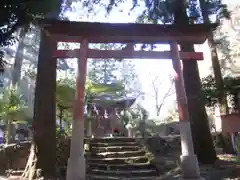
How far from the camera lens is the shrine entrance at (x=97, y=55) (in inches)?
259

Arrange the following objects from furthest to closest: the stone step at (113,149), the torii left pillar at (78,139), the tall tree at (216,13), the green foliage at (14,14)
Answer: the stone step at (113,149) → the tall tree at (216,13) → the torii left pillar at (78,139) → the green foliage at (14,14)

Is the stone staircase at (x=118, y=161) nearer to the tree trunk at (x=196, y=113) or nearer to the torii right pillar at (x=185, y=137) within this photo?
the tree trunk at (x=196, y=113)

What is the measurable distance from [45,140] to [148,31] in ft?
13.8

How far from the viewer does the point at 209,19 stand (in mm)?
10672

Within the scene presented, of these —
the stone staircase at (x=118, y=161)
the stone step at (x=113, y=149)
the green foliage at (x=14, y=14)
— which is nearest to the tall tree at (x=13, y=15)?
the green foliage at (x=14, y=14)

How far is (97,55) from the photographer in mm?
7305

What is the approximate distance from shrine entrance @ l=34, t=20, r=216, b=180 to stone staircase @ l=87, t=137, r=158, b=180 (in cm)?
230

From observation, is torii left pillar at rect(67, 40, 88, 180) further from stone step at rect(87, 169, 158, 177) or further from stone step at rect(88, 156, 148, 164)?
stone step at rect(88, 156, 148, 164)

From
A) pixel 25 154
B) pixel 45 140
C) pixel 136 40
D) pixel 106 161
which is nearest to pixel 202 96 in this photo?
pixel 136 40

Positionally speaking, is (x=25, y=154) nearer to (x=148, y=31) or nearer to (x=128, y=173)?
(x=128, y=173)

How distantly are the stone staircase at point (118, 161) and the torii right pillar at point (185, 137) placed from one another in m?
2.19

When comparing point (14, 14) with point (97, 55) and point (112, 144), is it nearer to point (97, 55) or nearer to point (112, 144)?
point (97, 55)

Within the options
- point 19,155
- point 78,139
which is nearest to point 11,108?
point 19,155

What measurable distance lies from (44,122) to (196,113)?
15.8ft
